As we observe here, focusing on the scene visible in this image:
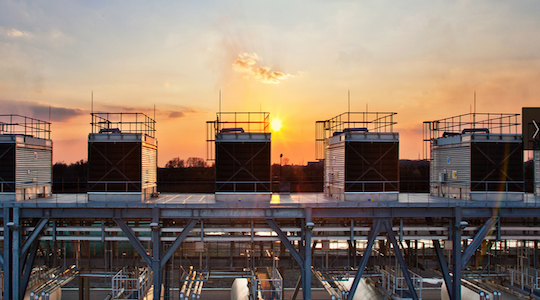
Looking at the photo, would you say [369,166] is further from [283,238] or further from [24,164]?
[24,164]

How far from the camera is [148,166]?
2406 cm

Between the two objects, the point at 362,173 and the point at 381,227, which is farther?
the point at 362,173

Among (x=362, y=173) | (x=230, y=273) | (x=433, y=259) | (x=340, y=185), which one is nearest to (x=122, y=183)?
(x=230, y=273)

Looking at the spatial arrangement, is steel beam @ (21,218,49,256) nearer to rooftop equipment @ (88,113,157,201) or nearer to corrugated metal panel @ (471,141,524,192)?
rooftop equipment @ (88,113,157,201)

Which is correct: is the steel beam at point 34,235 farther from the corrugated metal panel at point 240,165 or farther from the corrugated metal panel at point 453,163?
the corrugated metal panel at point 453,163

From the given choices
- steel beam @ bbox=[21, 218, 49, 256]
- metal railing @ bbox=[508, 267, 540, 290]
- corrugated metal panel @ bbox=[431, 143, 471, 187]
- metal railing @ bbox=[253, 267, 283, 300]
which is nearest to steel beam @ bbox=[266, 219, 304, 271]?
metal railing @ bbox=[253, 267, 283, 300]

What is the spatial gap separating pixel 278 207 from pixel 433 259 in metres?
14.8

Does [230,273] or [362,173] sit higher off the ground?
[362,173]

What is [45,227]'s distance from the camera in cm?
2014

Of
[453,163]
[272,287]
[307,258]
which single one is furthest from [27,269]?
[453,163]

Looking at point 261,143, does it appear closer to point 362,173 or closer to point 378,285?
point 362,173

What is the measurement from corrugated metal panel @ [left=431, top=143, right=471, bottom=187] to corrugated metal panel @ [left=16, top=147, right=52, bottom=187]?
109 ft

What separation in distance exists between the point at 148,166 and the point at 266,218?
1080 centimetres

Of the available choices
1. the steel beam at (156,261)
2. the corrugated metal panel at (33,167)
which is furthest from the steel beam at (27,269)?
the steel beam at (156,261)
